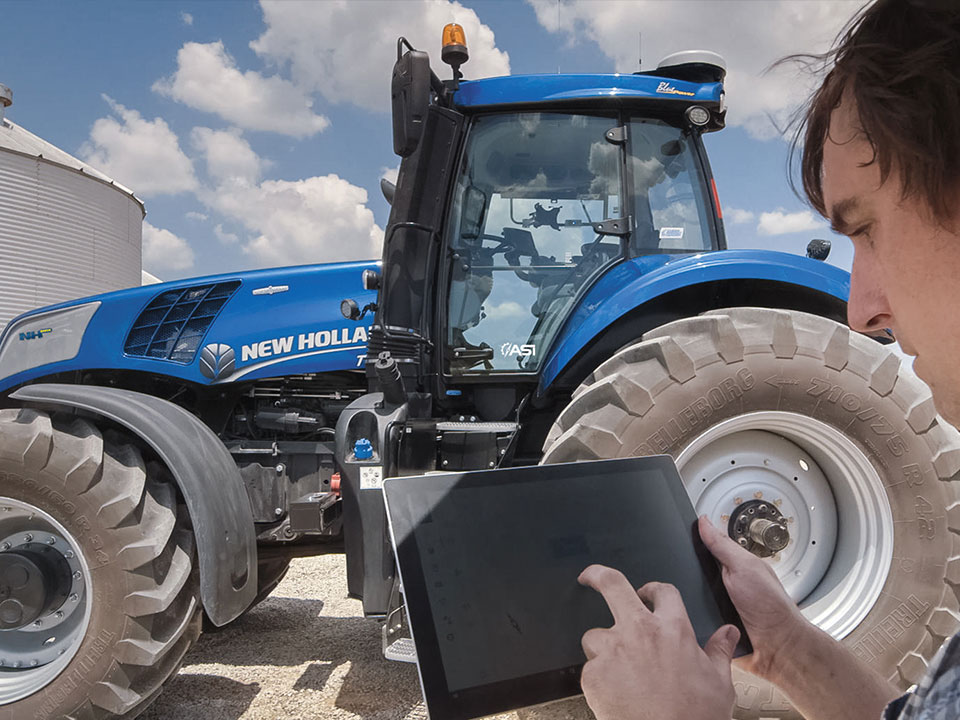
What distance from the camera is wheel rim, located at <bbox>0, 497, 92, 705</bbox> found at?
253 centimetres

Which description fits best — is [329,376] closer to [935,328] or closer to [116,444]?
[116,444]

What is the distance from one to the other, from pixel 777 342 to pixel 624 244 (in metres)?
0.86

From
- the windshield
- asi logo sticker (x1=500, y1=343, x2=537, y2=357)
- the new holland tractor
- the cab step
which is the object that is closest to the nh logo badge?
the new holland tractor

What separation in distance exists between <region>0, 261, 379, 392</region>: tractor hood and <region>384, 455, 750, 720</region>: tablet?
7.90ft

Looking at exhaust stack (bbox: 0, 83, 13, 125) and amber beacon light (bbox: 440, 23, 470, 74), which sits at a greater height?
exhaust stack (bbox: 0, 83, 13, 125)

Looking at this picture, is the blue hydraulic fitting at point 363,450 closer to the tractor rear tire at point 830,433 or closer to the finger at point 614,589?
the tractor rear tire at point 830,433

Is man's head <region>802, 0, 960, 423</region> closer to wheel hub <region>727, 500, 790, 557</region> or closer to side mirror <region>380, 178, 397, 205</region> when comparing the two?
wheel hub <region>727, 500, 790, 557</region>

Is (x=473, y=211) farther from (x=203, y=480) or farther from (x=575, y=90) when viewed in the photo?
(x=203, y=480)

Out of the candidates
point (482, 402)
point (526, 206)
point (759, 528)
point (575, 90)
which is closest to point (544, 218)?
point (526, 206)

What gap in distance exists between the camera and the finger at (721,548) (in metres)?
1.13

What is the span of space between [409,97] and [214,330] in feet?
5.45

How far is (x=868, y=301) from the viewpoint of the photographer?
860 mm

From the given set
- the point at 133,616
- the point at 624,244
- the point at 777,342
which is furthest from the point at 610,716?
the point at 624,244

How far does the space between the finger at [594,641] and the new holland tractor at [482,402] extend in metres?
1.25
